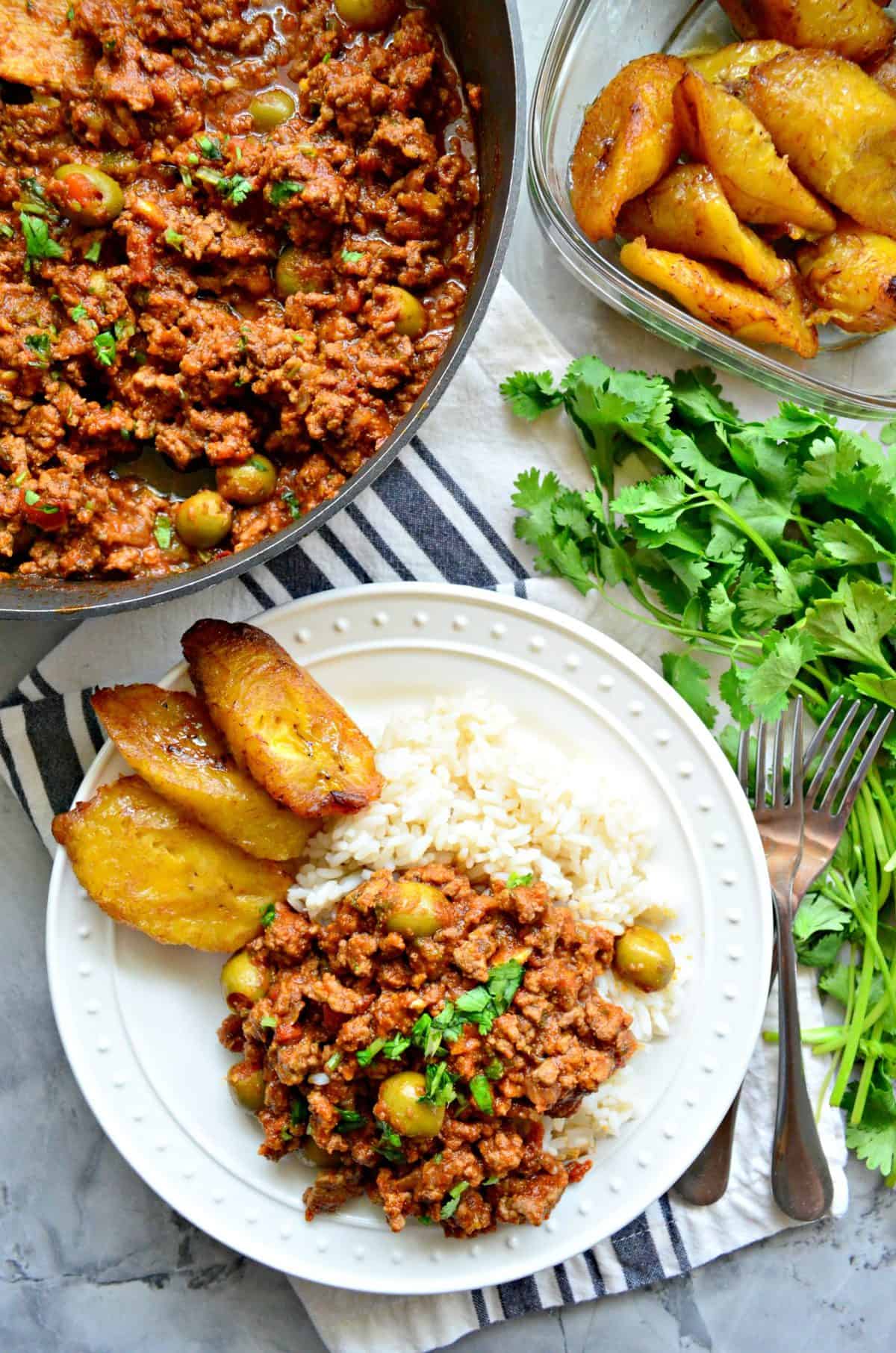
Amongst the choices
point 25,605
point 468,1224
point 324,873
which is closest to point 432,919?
point 324,873

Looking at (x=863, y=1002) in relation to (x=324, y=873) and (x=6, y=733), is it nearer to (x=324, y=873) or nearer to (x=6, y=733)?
(x=324, y=873)

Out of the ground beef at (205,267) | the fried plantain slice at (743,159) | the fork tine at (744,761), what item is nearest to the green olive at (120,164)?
the ground beef at (205,267)

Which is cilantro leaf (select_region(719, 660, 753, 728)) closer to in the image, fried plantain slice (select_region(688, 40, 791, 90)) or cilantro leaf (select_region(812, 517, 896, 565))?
cilantro leaf (select_region(812, 517, 896, 565))

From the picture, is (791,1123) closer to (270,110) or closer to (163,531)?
(163,531)

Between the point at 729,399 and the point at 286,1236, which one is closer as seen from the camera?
the point at 286,1236

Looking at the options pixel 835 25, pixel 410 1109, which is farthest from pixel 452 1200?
pixel 835 25

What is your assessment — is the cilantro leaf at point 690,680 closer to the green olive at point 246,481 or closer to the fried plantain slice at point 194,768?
the fried plantain slice at point 194,768
